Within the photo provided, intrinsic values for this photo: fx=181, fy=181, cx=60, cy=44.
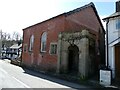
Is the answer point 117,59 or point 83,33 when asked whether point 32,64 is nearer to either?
point 83,33

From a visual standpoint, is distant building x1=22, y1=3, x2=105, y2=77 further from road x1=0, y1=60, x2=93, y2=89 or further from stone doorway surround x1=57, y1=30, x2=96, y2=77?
road x1=0, y1=60, x2=93, y2=89

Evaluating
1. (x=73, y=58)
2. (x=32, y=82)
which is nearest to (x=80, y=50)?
(x=73, y=58)

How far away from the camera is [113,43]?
17.0m

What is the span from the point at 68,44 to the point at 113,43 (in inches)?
203

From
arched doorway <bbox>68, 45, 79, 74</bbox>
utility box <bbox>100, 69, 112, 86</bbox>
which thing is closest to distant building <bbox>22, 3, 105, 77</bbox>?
arched doorway <bbox>68, 45, 79, 74</bbox>

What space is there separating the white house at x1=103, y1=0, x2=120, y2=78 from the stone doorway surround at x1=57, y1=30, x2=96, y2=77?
81.1 inches

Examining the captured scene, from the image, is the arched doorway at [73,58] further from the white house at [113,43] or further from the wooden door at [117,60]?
the wooden door at [117,60]

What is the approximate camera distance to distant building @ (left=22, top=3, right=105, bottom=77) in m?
18.7

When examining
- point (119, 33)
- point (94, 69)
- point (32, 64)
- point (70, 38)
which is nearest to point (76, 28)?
point (70, 38)

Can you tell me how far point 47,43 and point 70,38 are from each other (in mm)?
5102

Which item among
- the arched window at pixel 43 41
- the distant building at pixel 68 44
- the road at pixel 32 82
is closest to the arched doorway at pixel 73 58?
the distant building at pixel 68 44

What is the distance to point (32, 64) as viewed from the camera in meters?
28.0

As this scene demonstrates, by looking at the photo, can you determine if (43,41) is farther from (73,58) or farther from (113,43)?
(113,43)

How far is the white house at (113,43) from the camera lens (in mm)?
16583
